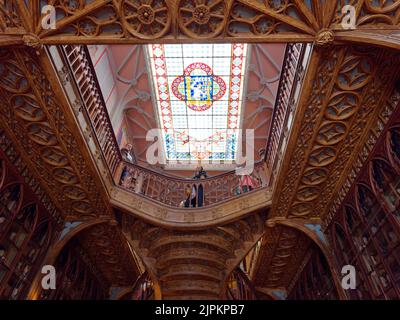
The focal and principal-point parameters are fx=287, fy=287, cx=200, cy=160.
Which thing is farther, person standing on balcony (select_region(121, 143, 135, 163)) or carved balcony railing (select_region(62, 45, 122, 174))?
person standing on balcony (select_region(121, 143, 135, 163))

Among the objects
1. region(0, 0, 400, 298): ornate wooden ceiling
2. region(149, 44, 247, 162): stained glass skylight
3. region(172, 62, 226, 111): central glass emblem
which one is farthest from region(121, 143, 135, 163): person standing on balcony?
region(172, 62, 226, 111): central glass emblem

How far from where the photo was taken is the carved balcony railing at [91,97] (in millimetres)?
4816

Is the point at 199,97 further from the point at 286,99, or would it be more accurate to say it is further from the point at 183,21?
the point at 183,21

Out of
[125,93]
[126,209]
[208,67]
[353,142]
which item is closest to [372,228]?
[353,142]

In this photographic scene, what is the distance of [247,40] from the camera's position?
12.1 feet

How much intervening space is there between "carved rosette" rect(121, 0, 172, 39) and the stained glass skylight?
7.26 meters

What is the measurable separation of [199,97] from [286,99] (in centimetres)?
686

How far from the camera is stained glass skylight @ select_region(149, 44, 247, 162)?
429 inches

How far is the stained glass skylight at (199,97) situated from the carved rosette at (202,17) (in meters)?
7.33

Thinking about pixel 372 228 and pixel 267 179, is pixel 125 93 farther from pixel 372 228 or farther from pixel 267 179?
pixel 372 228

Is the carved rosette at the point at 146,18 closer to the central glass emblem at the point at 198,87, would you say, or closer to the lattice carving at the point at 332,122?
the lattice carving at the point at 332,122
